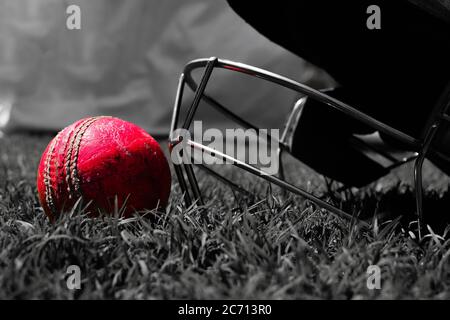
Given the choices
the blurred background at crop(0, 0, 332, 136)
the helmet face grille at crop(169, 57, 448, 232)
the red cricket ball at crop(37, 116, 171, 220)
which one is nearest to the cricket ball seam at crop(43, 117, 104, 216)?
the red cricket ball at crop(37, 116, 171, 220)

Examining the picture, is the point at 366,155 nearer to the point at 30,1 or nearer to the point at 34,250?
the point at 34,250

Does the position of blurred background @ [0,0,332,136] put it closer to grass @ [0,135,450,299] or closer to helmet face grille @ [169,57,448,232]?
helmet face grille @ [169,57,448,232]

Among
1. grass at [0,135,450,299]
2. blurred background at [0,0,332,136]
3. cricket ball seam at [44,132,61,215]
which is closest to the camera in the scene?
grass at [0,135,450,299]

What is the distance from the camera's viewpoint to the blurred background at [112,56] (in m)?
4.13

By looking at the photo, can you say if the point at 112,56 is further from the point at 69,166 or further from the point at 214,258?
the point at 214,258

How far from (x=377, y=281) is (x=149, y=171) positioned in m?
0.62

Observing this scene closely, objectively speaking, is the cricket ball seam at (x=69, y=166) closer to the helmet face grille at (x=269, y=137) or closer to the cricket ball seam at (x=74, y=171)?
the cricket ball seam at (x=74, y=171)

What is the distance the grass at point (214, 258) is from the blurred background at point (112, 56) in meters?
2.91

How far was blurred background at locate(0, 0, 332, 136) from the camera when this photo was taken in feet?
13.6

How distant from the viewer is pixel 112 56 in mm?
4168

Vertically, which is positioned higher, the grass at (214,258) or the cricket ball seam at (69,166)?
the cricket ball seam at (69,166)

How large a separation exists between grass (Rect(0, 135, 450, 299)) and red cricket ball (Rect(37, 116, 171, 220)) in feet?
0.15

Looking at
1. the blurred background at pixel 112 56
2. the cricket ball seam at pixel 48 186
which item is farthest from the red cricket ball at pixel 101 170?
the blurred background at pixel 112 56
